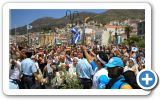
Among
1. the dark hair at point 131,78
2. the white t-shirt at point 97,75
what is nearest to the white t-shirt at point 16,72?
the white t-shirt at point 97,75

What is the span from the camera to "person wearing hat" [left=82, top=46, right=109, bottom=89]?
6395 millimetres

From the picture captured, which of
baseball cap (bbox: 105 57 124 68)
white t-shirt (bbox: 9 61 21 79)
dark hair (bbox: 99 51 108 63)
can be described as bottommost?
white t-shirt (bbox: 9 61 21 79)

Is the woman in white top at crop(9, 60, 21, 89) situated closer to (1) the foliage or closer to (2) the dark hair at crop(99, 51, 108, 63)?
(1) the foliage

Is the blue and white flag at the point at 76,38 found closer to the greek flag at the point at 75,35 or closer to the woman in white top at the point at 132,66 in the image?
the greek flag at the point at 75,35

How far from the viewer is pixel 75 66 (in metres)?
6.41

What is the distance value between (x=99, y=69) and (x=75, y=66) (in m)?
0.15

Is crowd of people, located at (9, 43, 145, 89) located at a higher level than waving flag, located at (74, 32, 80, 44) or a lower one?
lower

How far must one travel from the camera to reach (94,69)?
21.0 feet

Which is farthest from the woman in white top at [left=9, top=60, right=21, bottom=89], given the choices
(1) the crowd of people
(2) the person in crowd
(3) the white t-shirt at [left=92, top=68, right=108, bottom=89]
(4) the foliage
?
(3) the white t-shirt at [left=92, top=68, right=108, bottom=89]

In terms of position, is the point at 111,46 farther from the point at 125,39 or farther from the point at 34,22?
the point at 34,22

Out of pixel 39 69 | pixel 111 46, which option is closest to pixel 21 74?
pixel 39 69

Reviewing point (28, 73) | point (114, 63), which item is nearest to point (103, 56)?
point (114, 63)
